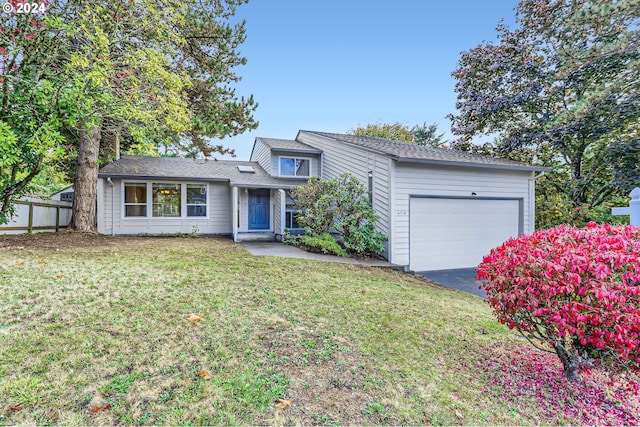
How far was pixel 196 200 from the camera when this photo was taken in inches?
508

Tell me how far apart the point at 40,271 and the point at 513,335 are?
Result: 720cm

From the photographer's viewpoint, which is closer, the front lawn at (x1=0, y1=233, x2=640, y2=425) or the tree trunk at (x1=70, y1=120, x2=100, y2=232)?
the front lawn at (x1=0, y1=233, x2=640, y2=425)

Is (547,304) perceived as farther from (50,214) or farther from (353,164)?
(50,214)

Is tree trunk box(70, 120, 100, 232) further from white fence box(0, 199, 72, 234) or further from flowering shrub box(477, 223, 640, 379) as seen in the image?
flowering shrub box(477, 223, 640, 379)

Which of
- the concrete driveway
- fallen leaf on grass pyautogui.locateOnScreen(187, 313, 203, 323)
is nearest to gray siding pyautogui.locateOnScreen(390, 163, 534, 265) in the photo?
the concrete driveway

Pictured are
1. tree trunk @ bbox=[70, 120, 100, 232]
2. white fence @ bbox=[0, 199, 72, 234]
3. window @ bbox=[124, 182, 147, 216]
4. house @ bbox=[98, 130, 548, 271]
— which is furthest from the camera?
window @ bbox=[124, 182, 147, 216]

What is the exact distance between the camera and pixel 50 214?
11.5m

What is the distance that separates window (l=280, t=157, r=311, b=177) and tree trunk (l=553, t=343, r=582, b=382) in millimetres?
11539

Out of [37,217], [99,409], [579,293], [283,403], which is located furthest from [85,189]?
[579,293]

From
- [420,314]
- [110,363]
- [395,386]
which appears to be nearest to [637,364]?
[395,386]

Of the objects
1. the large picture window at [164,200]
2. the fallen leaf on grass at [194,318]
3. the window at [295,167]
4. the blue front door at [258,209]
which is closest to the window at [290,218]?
the blue front door at [258,209]

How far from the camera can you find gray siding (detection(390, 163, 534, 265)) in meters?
8.41

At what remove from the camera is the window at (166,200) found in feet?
40.4

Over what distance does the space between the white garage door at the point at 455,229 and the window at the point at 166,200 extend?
9.47 meters
